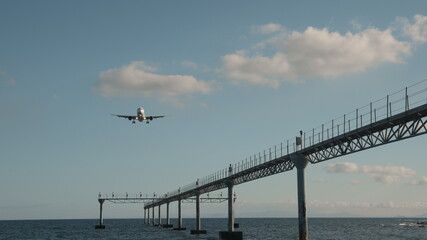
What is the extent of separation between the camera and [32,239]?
120812 mm

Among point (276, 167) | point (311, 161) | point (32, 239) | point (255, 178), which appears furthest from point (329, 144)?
point (32, 239)

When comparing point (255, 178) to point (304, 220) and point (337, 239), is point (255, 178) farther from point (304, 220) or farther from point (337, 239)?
point (337, 239)

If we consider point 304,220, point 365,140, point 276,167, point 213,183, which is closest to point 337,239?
point 213,183

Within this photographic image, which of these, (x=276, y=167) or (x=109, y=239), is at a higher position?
(x=276, y=167)

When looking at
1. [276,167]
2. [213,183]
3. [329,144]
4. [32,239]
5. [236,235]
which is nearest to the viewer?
[329,144]

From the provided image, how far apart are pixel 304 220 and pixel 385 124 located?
17.1 m

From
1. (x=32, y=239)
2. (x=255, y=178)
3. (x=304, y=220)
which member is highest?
(x=255, y=178)

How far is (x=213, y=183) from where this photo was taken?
94.6 metres

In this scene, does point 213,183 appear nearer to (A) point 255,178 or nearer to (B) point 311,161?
(A) point 255,178

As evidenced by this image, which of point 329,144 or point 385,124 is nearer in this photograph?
point 385,124

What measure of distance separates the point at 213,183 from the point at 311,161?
131 feet

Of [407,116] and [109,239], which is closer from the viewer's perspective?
[407,116]

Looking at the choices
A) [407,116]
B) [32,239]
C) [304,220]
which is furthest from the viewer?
[32,239]

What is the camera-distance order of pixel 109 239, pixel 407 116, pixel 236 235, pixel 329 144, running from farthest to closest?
1. pixel 109 239
2. pixel 236 235
3. pixel 329 144
4. pixel 407 116
